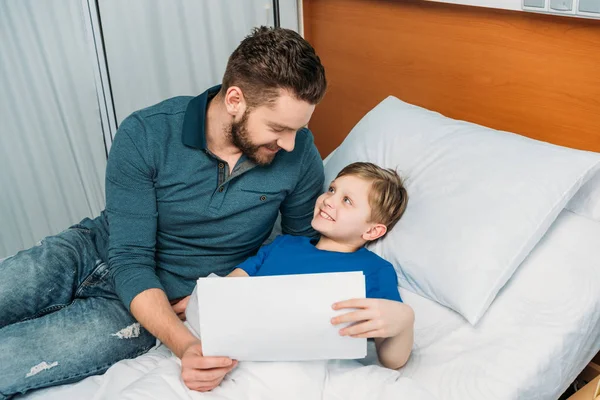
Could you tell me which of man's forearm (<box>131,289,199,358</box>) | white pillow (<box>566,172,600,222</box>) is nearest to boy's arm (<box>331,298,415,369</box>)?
man's forearm (<box>131,289,199,358</box>)

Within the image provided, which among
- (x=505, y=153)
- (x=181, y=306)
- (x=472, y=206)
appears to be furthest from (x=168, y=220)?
(x=505, y=153)

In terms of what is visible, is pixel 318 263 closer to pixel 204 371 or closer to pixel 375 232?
pixel 375 232

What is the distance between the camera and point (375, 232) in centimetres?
137

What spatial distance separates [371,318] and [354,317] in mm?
35

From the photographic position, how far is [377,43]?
1858 millimetres

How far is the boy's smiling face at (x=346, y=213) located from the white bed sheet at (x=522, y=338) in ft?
0.70

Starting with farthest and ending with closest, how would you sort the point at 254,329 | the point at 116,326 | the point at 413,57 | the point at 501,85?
the point at 413,57, the point at 501,85, the point at 116,326, the point at 254,329

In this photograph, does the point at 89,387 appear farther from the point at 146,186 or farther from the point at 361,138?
the point at 361,138

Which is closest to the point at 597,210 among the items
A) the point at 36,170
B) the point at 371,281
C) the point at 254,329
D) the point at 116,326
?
the point at 371,281

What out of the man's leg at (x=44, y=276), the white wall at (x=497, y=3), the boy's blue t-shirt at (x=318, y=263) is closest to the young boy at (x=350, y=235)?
the boy's blue t-shirt at (x=318, y=263)

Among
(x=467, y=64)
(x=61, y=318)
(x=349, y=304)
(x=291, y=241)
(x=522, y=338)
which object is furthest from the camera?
(x=467, y=64)

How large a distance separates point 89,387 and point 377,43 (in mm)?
1306

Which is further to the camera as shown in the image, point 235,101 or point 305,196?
point 305,196

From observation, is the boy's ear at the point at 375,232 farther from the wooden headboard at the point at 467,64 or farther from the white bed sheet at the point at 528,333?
the wooden headboard at the point at 467,64
